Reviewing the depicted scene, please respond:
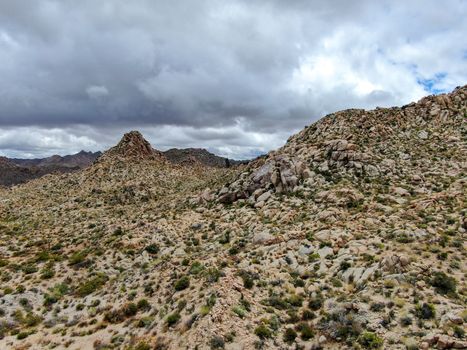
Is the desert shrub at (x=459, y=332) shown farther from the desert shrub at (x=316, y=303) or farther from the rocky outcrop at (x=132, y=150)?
the rocky outcrop at (x=132, y=150)

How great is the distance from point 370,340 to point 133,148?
11966 cm

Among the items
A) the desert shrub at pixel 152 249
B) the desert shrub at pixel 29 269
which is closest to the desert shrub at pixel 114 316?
the desert shrub at pixel 152 249

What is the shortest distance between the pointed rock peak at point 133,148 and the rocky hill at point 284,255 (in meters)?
50.0

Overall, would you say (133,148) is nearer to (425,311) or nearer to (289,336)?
(289,336)

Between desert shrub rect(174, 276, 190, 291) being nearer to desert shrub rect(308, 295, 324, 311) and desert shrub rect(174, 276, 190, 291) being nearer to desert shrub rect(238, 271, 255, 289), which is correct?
desert shrub rect(238, 271, 255, 289)

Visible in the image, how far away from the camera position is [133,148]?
12900cm

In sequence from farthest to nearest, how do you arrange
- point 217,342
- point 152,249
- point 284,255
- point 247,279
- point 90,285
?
point 152,249, point 90,285, point 284,255, point 247,279, point 217,342

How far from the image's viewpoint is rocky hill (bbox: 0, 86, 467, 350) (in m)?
24.6

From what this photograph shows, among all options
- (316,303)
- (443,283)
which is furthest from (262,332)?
(443,283)

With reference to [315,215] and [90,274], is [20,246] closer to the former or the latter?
[90,274]

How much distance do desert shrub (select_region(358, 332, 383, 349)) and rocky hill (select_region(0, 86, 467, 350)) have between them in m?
0.10

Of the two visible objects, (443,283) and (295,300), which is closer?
(443,283)

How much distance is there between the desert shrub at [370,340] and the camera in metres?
21.7

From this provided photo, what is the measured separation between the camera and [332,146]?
64.3 meters
